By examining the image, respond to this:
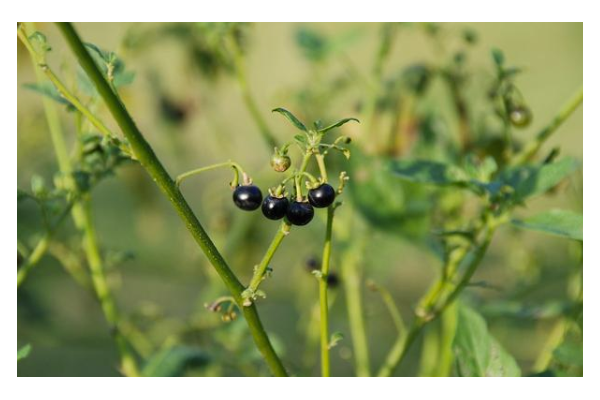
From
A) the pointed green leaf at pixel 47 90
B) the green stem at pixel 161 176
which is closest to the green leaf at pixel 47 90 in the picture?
the pointed green leaf at pixel 47 90

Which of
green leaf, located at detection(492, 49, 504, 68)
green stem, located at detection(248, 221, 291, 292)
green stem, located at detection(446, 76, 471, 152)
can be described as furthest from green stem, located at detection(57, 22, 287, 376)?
green stem, located at detection(446, 76, 471, 152)

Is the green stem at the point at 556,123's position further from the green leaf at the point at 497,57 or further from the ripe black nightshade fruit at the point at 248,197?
the ripe black nightshade fruit at the point at 248,197

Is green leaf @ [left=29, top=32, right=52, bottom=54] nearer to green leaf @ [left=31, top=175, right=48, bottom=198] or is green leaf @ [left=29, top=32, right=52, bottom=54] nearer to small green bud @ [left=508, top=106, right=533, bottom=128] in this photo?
green leaf @ [left=31, top=175, right=48, bottom=198]

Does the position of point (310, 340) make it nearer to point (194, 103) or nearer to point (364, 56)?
point (194, 103)

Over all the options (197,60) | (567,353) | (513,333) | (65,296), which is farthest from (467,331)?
(65,296)

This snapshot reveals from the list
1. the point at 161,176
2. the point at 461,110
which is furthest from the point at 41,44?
the point at 461,110

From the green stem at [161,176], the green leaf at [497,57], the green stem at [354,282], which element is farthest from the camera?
the green stem at [354,282]
